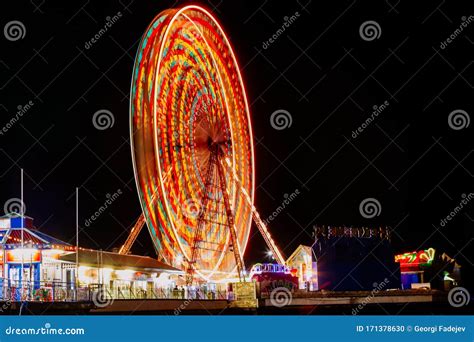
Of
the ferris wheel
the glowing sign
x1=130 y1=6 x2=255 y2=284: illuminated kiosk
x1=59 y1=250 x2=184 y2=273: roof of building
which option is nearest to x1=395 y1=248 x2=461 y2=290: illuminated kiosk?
the ferris wheel

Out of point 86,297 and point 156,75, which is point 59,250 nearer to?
point 86,297

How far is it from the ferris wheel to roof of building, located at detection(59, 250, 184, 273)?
1.46 m

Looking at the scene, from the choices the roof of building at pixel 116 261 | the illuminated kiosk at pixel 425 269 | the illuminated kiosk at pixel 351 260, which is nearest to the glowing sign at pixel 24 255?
the roof of building at pixel 116 261

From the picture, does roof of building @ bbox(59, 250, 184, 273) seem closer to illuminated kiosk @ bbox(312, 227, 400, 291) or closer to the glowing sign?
the glowing sign

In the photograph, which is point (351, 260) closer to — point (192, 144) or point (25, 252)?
point (192, 144)

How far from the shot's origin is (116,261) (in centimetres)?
3691

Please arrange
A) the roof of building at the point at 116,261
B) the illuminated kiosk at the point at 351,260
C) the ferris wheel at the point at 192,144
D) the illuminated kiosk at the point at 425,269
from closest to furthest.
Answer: the roof of building at the point at 116,261, the ferris wheel at the point at 192,144, the illuminated kiosk at the point at 351,260, the illuminated kiosk at the point at 425,269

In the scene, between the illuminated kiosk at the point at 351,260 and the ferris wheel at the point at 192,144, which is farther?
the illuminated kiosk at the point at 351,260

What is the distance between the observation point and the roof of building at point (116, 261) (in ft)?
109

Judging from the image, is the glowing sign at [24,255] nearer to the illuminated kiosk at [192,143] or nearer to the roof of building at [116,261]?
the roof of building at [116,261]

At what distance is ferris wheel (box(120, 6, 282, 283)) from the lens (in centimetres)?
3512

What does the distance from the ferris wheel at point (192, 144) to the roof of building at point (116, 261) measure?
1.46m

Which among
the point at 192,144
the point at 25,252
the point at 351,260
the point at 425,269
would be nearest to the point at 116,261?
the point at 25,252

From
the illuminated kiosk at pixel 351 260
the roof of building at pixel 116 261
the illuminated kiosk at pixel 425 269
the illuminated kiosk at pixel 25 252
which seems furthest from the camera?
the illuminated kiosk at pixel 425 269
